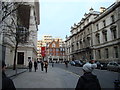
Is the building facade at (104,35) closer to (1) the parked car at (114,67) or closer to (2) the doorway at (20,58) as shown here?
(1) the parked car at (114,67)

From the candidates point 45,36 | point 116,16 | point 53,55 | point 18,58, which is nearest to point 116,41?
point 116,16

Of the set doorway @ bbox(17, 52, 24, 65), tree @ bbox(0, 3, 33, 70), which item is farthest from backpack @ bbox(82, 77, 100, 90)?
doorway @ bbox(17, 52, 24, 65)

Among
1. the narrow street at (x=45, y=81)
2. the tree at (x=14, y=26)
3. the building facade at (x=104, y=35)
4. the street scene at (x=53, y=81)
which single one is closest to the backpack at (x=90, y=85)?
the street scene at (x=53, y=81)

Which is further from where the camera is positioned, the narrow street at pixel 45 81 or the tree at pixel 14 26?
the tree at pixel 14 26

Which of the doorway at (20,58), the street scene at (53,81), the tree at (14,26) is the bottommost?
the street scene at (53,81)

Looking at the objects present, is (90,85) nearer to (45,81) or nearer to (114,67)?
(45,81)

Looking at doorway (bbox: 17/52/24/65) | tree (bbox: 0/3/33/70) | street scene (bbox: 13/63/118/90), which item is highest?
tree (bbox: 0/3/33/70)

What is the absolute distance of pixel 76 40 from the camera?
69.6m

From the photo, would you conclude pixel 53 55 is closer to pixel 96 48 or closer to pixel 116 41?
pixel 96 48

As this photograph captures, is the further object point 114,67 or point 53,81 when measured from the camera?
point 114,67

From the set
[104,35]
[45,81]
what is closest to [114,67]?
[45,81]

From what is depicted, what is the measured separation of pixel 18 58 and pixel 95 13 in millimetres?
31106

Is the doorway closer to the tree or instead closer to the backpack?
the tree

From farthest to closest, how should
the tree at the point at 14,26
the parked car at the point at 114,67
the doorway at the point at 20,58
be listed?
the doorway at the point at 20,58 < the parked car at the point at 114,67 < the tree at the point at 14,26
